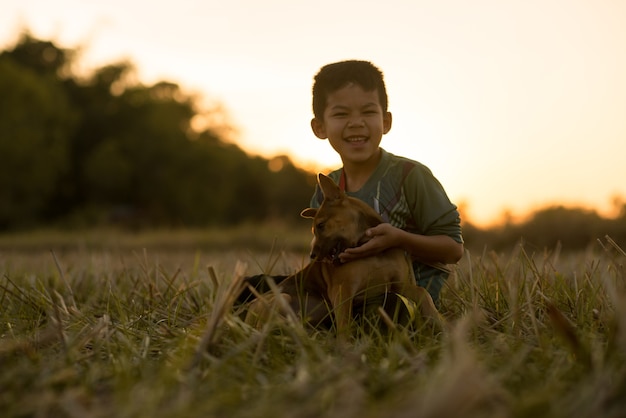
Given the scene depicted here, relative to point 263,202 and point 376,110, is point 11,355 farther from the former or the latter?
point 263,202

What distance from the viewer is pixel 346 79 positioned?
302 cm

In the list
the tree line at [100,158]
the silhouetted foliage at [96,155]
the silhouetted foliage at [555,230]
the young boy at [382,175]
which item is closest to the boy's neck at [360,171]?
the young boy at [382,175]

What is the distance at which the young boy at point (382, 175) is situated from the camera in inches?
118

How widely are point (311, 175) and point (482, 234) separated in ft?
78.5

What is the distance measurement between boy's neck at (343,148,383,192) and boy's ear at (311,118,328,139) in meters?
0.20

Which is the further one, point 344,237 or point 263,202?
point 263,202

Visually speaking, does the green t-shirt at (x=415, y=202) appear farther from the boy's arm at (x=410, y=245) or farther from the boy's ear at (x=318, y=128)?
the boy's ear at (x=318, y=128)

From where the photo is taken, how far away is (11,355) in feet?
6.71

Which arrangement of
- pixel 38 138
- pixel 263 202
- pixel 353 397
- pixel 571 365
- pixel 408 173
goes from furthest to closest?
pixel 263 202 → pixel 38 138 → pixel 408 173 → pixel 571 365 → pixel 353 397

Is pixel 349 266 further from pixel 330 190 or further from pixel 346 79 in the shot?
pixel 346 79

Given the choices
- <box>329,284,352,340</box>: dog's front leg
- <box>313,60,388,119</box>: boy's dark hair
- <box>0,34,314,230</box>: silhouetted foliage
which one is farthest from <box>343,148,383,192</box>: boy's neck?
<box>0,34,314,230</box>: silhouetted foliage

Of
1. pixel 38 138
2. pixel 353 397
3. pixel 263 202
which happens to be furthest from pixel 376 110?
pixel 263 202

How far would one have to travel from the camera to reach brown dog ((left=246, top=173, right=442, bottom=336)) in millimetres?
2654

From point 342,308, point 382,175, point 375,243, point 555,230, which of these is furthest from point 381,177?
point 555,230
